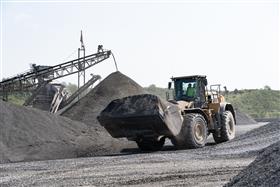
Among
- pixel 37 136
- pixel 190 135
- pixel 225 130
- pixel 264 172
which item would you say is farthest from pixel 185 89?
pixel 264 172

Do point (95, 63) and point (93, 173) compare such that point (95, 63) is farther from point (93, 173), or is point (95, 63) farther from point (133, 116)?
point (93, 173)

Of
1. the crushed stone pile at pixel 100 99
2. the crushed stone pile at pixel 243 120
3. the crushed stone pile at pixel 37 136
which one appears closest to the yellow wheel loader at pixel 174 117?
the crushed stone pile at pixel 37 136

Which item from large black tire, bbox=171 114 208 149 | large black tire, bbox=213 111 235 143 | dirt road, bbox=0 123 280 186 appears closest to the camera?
dirt road, bbox=0 123 280 186

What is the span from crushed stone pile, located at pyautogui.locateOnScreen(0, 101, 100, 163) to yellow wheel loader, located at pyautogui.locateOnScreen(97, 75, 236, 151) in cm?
204

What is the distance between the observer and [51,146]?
1672cm

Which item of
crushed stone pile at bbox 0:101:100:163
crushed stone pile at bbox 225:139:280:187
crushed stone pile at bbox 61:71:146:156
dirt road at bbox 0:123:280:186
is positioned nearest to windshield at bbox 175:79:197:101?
dirt road at bbox 0:123:280:186

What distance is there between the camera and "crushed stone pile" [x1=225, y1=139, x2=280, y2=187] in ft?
19.9

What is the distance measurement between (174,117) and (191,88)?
2.14 meters

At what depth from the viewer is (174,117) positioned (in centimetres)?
1530

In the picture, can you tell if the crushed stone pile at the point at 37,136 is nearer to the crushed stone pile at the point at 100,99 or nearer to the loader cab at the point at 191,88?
the crushed stone pile at the point at 100,99

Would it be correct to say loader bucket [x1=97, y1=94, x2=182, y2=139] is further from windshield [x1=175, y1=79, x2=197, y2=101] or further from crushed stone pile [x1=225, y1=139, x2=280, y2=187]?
crushed stone pile [x1=225, y1=139, x2=280, y2=187]

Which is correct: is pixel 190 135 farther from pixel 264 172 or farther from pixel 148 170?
pixel 264 172

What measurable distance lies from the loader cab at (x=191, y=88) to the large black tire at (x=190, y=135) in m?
1.09

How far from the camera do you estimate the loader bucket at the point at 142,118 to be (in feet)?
48.9
